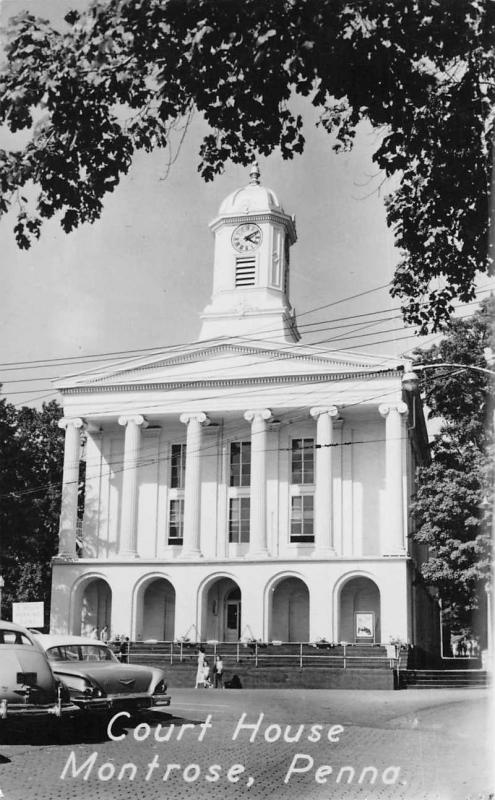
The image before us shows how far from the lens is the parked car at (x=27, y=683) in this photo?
10781 millimetres

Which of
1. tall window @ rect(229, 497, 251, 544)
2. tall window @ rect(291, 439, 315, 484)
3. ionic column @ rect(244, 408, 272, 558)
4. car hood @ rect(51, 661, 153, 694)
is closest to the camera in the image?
car hood @ rect(51, 661, 153, 694)

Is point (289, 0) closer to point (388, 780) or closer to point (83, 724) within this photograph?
point (388, 780)

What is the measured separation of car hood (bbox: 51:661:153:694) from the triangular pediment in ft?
78.8

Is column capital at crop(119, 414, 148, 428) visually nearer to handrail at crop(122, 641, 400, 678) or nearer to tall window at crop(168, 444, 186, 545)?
tall window at crop(168, 444, 186, 545)

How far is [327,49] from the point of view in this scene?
26.8 ft

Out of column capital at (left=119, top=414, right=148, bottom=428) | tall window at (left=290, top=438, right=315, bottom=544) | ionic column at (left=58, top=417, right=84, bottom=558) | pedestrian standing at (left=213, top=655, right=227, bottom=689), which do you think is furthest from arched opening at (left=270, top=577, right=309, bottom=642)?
pedestrian standing at (left=213, top=655, right=227, bottom=689)

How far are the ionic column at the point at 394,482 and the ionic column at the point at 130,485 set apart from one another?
10.1 meters

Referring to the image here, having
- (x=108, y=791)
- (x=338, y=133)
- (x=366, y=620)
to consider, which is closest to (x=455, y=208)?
(x=338, y=133)

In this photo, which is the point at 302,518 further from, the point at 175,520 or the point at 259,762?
the point at 259,762

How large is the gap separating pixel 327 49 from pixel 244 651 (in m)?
30.3

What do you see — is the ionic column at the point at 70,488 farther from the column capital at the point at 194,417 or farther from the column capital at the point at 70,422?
the column capital at the point at 194,417

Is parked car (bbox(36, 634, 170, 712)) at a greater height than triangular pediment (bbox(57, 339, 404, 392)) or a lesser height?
lesser

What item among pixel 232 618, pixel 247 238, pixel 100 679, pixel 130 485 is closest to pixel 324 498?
pixel 232 618

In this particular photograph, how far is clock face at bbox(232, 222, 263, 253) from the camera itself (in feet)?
146
